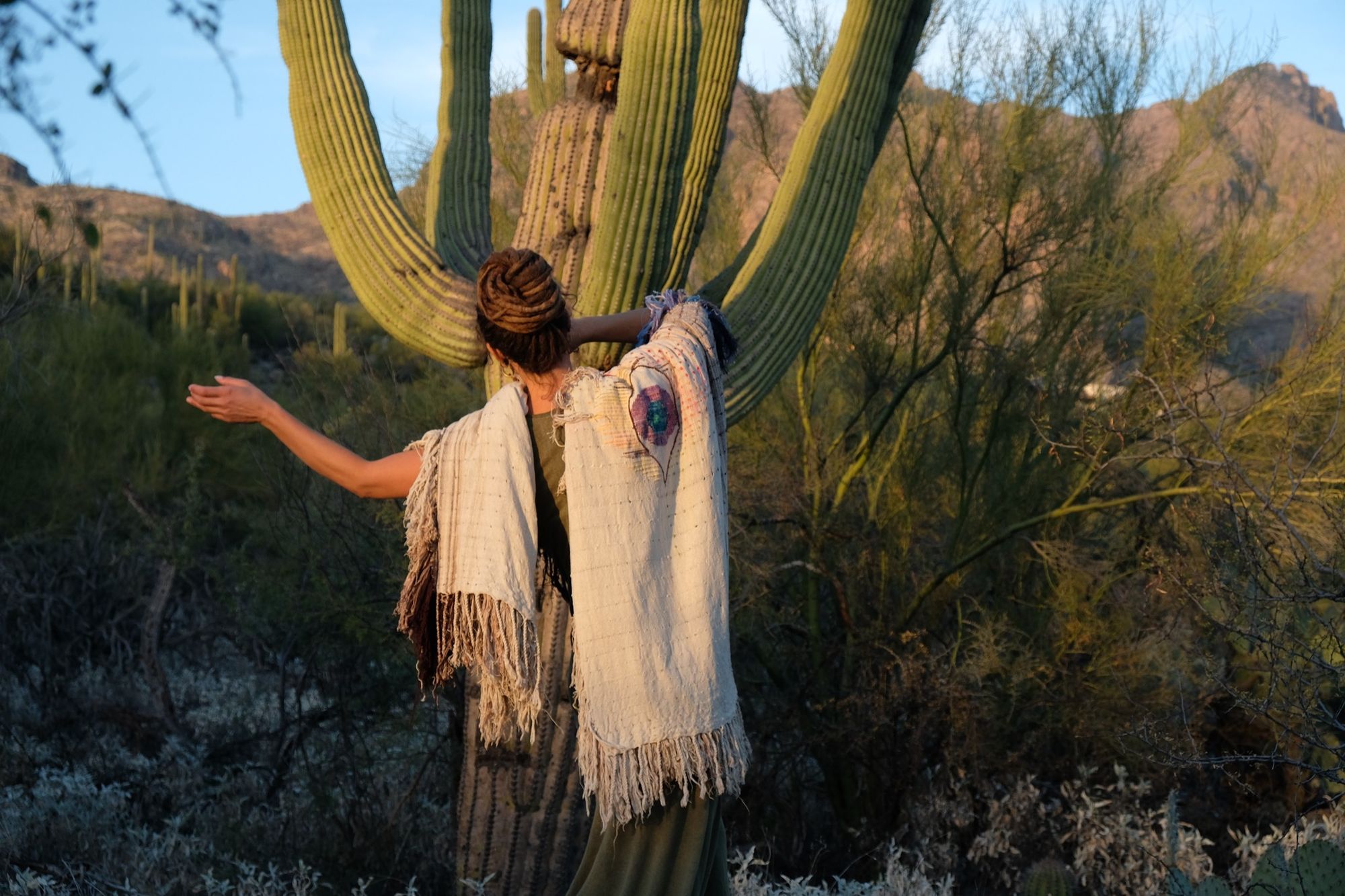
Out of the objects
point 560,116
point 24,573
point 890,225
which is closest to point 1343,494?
point 890,225

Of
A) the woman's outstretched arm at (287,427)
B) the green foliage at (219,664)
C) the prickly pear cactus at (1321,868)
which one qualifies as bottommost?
the green foliage at (219,664)

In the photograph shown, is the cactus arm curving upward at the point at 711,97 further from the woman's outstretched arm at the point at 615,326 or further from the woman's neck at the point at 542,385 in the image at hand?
the woman's neck at the point at 542,385

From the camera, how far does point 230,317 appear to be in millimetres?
23031

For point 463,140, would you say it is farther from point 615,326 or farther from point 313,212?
point 313,212

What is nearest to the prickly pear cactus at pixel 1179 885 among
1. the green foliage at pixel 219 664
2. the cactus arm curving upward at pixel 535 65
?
the green foliage at pixel 219 664

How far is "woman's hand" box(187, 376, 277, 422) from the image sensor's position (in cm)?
279

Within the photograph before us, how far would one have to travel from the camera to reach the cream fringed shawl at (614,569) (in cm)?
281

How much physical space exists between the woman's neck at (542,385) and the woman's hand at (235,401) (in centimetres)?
52

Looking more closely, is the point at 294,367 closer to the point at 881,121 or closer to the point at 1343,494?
the point at 881,121

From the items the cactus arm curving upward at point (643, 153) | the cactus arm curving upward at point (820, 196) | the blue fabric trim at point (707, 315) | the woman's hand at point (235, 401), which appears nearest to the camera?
the woman's hand at point (235, 401)

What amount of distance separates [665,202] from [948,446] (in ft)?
14.0

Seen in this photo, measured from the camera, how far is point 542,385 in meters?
2.94

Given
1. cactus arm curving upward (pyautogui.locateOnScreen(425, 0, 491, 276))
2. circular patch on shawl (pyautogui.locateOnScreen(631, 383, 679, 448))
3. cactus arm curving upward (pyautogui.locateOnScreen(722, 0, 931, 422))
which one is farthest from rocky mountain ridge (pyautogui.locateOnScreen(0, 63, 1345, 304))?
cactus arm curving upward (pyautogui.locateOnScreen(722, 0, 931, 422))

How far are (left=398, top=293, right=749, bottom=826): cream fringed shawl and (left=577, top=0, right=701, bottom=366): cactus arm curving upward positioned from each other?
5.59 feet
